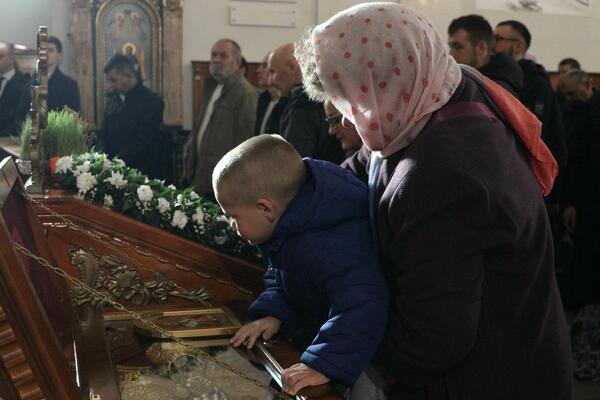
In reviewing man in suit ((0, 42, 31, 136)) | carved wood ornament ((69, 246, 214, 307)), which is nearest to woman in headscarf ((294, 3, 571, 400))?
carved wood ornament ((69, 246, 214, 307))

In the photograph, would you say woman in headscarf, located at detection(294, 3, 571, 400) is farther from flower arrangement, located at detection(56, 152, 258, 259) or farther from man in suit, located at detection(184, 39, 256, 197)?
man in suit, located at detection(184, 39, 256, 197)

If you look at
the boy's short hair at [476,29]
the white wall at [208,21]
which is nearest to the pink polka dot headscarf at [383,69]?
the boy's short hair at [476,29]

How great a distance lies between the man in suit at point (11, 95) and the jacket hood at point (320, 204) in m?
4.83

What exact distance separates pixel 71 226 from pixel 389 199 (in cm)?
129

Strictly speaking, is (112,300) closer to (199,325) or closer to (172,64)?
(199,325)

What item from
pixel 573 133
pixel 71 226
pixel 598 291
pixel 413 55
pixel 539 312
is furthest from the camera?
pixel 573 133

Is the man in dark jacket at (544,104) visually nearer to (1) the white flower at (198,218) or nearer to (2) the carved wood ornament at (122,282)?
(1) the white flower at (198,218)

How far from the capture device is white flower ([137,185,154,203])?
2.79m

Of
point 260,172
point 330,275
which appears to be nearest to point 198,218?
point 260,172

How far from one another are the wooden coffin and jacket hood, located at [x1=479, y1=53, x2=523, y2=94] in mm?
2042

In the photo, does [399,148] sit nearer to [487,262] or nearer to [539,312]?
[487,262]

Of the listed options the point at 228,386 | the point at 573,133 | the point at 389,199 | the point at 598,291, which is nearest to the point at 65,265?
the point at 228,386

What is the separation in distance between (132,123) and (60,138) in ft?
12.2

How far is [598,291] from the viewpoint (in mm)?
5738
